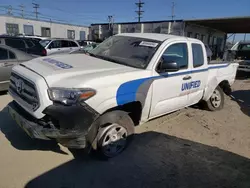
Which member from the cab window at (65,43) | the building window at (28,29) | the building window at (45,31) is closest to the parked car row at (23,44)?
the cab window at (65,43)

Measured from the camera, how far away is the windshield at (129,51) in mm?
3580

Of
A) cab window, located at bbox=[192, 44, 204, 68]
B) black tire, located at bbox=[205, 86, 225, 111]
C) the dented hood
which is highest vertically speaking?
cab window, located at bbox=[192, 44, 204, 68]

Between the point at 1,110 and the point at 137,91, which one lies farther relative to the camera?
the point at 1,110

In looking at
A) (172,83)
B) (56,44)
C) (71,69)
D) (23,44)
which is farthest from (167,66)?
(56,44)

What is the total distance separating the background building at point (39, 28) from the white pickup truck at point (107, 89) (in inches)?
1196

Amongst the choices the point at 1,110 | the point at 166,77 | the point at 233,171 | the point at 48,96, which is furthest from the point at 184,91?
the point at 1,110

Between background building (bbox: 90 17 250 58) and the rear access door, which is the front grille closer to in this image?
the rear access door

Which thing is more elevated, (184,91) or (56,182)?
(184,91)

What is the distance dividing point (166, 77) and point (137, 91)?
73 cm

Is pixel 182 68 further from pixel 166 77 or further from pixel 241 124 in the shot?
pixel 241 124

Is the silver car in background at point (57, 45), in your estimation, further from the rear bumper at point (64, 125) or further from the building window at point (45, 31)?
the building window at point (45, 31)

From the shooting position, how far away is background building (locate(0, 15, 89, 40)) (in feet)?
95.9

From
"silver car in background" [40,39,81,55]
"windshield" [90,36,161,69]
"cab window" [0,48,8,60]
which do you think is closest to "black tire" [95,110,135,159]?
"windshield" [90,36,161,69]

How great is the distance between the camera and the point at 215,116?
5516mm
